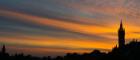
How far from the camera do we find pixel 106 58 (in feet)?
517

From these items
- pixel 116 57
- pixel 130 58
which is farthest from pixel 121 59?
pixel 130 58

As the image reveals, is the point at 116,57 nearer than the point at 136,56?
Yes

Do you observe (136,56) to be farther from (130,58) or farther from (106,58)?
(106,58)

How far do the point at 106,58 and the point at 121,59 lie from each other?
502 centimetres

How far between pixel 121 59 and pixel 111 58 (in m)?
3.27

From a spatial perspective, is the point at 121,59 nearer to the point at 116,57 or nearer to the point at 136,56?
the point at 116,57

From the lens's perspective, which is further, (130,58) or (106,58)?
(130,58)

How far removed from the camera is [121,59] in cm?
15612

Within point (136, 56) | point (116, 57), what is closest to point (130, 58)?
point (136, 56)

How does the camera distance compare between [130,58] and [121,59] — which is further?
[130,58]

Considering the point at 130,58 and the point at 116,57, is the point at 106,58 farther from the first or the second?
the point at 130,58

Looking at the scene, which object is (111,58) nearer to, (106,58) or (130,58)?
(106,58)

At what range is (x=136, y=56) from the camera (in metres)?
199

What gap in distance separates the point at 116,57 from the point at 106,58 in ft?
10.9
